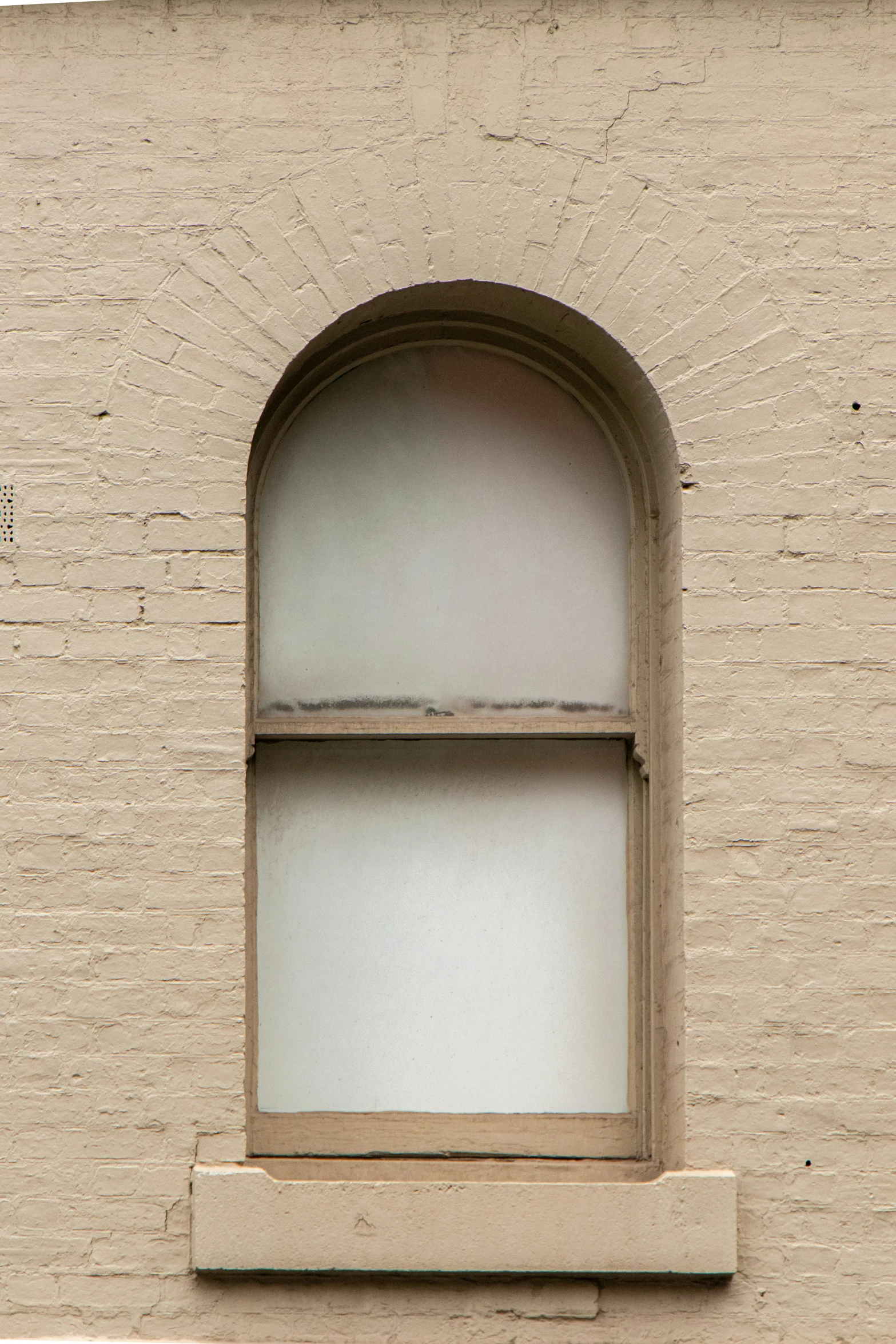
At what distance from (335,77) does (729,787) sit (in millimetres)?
2532

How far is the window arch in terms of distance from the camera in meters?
4.03

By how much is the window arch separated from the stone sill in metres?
0.32

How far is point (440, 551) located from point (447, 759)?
0.69 m

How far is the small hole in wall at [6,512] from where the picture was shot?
388 centimetres

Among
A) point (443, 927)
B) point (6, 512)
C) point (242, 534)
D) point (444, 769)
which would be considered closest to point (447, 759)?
point (444, 769)

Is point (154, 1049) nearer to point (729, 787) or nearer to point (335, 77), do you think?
point (729, 787)

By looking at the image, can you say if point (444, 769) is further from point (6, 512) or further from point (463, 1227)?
point (6, 512)

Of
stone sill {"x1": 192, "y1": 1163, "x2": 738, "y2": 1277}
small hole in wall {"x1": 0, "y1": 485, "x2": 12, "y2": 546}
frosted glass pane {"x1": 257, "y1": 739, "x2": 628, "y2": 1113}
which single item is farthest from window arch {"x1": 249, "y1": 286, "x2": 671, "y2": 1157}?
small hole in wall {"x1": 0, "y1": 485, "x2": 12, "y2": 546}

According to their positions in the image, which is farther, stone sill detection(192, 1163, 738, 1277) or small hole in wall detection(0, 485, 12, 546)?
small hole in wall detection(0, 485, 12, 546)

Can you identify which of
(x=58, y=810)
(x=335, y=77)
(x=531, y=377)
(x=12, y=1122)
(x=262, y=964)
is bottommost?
(x=12, y=1122)

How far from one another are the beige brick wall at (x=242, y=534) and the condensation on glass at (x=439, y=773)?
0.34 meters

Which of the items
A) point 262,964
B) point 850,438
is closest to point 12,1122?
point 262,964

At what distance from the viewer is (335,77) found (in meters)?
3.95

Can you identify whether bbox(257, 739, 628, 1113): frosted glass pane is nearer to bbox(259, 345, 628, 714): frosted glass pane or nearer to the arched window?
the arched window
